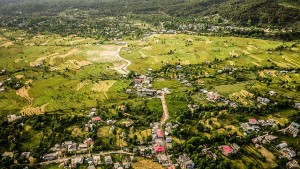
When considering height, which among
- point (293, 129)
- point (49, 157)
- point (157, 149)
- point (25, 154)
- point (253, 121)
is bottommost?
point (49, 157)

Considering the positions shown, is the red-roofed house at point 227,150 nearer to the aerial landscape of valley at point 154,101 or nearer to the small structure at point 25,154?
the aerial landscape of valley at point 154,101

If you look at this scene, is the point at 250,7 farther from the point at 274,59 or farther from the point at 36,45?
the point at 36,45

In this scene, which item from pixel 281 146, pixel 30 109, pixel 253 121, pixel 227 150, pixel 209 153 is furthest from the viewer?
pixel 30 109

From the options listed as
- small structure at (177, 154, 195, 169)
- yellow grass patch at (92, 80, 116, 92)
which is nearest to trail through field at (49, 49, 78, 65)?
yellow grass patch at (92, 80, 116, 92)

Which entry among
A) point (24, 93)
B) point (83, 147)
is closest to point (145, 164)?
point (83, 147)

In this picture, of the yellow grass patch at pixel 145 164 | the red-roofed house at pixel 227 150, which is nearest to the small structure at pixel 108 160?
the yellow grass patch at pixel 145 164

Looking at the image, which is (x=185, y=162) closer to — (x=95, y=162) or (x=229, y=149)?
(x=229, y=149)

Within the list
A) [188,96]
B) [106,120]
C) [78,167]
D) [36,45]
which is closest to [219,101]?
[188,96]
